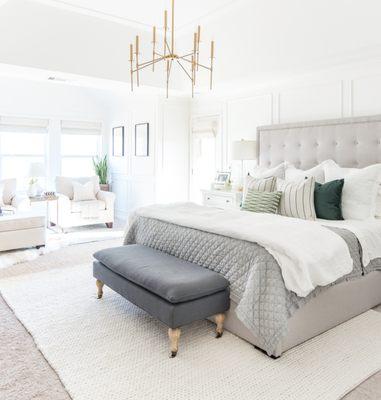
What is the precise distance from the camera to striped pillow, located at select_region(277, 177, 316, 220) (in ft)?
11.1

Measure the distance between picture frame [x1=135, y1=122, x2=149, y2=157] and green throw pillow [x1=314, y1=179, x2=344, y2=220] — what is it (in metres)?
3.68

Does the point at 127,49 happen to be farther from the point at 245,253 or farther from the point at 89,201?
the point at 245,253

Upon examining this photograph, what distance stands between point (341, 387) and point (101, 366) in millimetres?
1344

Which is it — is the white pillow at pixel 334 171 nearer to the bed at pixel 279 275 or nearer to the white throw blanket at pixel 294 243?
the bed at pixel 279 275

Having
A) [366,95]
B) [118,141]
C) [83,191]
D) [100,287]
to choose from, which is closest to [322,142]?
[366,95]

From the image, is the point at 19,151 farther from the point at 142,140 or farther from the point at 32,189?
the point at 142,140

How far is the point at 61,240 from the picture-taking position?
17.5 ft

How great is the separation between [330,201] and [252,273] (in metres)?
1.45

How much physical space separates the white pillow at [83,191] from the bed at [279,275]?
2.87 metres

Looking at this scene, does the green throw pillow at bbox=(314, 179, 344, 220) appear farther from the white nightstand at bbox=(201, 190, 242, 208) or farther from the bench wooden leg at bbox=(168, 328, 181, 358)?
the bench wooden leg at bbox=(168, 328, 181, 358)

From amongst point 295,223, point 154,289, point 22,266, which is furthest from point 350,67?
point 22,266

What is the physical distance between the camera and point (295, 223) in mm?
2828

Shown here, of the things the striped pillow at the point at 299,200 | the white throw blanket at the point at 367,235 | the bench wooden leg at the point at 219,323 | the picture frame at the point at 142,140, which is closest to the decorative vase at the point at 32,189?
the picture frame at the point at 142,140

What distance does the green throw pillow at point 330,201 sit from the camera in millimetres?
3355
